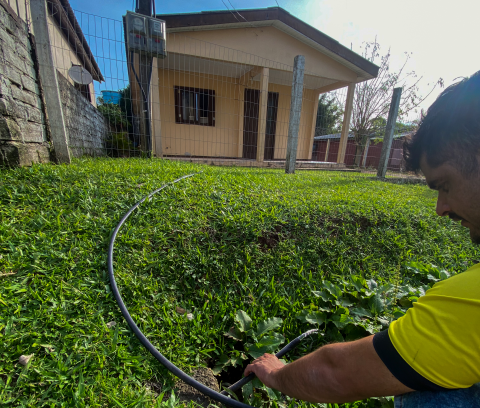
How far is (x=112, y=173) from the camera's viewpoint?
2.88 meters

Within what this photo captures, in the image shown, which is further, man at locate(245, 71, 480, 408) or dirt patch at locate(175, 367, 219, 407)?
dirt patch at locate(175, 367, 219, 407)

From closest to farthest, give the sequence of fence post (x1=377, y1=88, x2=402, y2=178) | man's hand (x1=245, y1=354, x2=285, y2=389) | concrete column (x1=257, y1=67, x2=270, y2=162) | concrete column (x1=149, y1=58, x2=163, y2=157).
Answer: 1. man's hand (x1=245, y1=354, x2=285, y2=389)
2. concrete column (x1=149, y1=58, x2=163, y2=157)
3. fence post (x1=377, y1=88, x2=402, y2=178)
4. concrete column (x1=257, y1=67, x2=270, y2=162)

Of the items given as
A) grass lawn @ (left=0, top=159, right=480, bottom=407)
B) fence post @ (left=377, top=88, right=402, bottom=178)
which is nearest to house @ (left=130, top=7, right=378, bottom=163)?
fence post @ (left=377, top=88, right=402, bottom=178)

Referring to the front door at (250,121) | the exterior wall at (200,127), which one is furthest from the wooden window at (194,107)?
the front door at (250,121)

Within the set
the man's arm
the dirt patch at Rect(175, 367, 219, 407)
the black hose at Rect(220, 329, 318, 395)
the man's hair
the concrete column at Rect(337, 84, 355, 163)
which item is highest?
the concrete column at Rect(337, 84, 355, 163)

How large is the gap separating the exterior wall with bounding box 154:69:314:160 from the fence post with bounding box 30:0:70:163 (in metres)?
4.40

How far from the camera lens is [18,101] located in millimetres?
2553

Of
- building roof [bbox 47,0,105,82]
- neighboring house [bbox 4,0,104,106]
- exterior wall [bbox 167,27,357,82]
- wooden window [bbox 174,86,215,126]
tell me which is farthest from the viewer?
wooden window [bbox 174,86,215,126]

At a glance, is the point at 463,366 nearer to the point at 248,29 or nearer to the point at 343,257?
the point at 343,257

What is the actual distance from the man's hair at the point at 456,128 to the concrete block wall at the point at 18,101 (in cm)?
325

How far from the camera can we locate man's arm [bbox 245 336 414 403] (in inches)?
24.9

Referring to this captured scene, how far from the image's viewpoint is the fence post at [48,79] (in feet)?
9.05

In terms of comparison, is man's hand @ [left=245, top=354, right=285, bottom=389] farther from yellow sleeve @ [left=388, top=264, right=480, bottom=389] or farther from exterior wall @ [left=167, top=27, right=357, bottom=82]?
exterior wall @ [left=167, top=27, right=357, bottom=82]

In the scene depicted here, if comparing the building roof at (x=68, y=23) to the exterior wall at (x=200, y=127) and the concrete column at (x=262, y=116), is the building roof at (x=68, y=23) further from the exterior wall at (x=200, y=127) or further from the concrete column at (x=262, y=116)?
the concrete column at (x=262, y=116)
